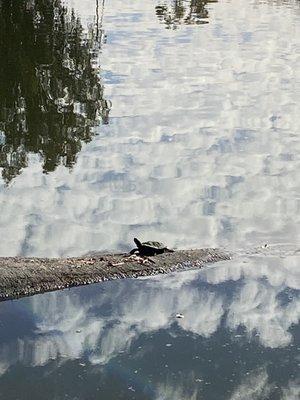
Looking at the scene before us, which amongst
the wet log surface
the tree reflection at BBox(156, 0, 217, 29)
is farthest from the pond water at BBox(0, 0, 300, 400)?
the tree reflection at BBox(156, 0, 217, 29)

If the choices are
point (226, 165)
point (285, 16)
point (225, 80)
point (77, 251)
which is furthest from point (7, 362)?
point (285, 16)

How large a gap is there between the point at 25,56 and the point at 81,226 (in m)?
12.5

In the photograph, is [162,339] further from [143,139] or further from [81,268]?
[143,139]

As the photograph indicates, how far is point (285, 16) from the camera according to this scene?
123 ft

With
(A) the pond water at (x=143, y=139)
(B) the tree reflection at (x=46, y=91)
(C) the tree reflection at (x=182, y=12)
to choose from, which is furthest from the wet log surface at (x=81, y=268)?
(C) the tree reflection at (x=182, y=12)

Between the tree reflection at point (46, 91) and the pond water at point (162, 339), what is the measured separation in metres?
4.79

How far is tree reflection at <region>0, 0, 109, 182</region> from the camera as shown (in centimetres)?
1431

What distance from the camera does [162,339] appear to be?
7.57 metres

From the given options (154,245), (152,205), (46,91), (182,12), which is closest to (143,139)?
(152,205)

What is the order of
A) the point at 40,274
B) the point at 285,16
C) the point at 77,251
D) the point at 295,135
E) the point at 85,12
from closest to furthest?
the point at 40,274 < the point at 77,251 < the point at 295,135 < the point at 85,12 < the point at 285,16

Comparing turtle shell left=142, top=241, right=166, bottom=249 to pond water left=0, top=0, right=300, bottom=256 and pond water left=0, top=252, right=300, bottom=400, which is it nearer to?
pond water left=0, top=252, right=300, bottom=400

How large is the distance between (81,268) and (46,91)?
10.2 m

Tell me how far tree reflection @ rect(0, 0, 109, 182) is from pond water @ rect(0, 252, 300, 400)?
15.7 feet

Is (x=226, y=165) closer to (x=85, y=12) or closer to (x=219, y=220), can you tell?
(x=219, y=220)
